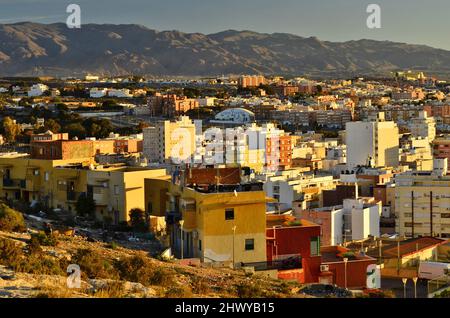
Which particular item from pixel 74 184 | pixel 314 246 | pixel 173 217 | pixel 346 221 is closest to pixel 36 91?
pixel 346 221

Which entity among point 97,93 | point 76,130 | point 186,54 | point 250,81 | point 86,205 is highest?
Answer: point 186,54

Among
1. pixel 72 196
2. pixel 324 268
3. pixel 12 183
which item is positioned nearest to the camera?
pixel 324 268

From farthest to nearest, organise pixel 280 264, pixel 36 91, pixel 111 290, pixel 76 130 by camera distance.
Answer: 1. pixel 36 91
2. pixel 76 130
3. pixel 280 264
4. pixel 111 290

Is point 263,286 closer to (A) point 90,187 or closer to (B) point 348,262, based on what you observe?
(B) point 348,262

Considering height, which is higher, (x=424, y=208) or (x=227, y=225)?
(x=227, y=225)

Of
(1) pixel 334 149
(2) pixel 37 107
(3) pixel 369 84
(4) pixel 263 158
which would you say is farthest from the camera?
(3) pixel 369 84

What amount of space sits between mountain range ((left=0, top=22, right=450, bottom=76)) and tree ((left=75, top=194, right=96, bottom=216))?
89.8 feet

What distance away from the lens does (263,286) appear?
5.37 meters

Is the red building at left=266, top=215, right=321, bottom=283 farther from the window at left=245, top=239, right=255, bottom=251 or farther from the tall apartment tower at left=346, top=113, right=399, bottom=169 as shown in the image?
the tall apartment tower at left=346, top=113, right=399, bottom=169

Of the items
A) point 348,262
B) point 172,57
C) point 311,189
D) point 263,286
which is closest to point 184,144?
point 311,189

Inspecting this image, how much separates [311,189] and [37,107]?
74.2 feet

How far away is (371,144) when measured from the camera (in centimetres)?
2369

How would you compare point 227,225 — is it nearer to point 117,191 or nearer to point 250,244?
point 250,244

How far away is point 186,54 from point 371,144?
148ft
